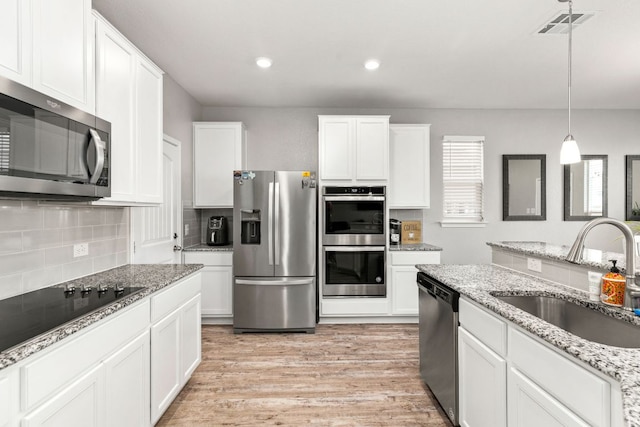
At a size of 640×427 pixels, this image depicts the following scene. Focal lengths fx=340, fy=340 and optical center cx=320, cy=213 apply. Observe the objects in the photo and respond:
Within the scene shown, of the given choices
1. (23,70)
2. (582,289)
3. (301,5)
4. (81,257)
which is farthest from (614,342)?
(81,257)

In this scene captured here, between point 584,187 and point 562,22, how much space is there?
3.01 meters

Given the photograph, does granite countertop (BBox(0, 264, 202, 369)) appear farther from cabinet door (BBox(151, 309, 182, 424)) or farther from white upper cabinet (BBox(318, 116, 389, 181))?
white upper cabinet (BBox(318, 116, 389, 181))

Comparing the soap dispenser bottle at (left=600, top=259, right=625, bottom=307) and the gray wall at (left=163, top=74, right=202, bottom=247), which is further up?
the gray wall at (left=163, top=74, right=202, bottom=247)

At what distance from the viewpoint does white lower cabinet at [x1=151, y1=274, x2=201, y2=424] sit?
1.97 meters

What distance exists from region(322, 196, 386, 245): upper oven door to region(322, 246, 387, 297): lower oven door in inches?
3.6

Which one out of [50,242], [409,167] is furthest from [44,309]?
[409,167]

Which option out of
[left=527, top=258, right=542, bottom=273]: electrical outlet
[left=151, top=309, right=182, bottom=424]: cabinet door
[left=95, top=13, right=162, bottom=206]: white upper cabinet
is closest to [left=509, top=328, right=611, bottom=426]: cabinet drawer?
[left=527, top=258, right=542, bottom=273]: electrical outlet

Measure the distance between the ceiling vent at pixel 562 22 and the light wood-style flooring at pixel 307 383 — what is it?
2861 mm

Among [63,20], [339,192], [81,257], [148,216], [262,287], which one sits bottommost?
[262,287]

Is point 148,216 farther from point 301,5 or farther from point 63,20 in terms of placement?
point 301,5

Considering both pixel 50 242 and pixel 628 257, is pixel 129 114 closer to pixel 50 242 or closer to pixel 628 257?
pixel 50 242

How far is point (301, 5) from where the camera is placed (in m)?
2.28

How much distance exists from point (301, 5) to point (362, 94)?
6.24 ft

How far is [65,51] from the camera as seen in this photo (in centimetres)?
164
